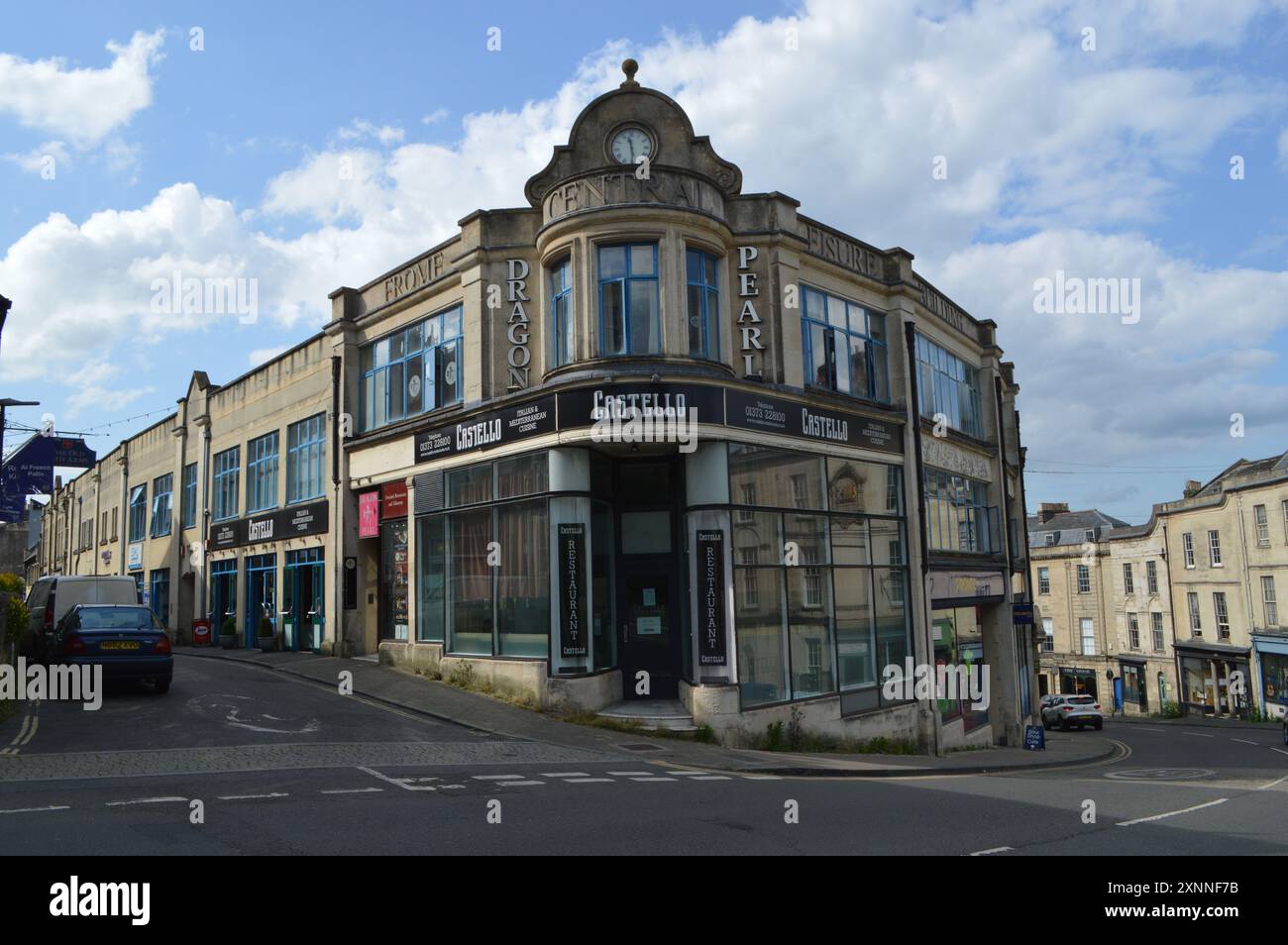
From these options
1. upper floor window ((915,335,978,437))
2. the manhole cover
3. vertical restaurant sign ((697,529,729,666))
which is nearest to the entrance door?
vertical restaurant sign ((697,529,729,666))

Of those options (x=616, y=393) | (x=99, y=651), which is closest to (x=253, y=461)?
(x=99, y=651)

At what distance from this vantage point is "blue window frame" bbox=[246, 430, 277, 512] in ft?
92.9

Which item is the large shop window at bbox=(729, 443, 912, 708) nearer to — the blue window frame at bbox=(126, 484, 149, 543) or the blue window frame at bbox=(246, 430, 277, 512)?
the blue window frame at bbox=(246, 430, 277, 512)

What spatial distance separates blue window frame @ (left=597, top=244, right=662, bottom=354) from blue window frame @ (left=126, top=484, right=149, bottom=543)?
103 feet

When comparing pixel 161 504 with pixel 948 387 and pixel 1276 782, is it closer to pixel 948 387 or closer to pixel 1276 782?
pixel 948 387

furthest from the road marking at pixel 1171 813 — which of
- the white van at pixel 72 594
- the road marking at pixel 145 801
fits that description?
the white van at pixel 72 594

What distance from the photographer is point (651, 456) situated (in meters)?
17.9

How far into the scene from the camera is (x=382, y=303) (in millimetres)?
22766

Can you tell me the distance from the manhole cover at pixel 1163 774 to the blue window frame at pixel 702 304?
35.9 ft

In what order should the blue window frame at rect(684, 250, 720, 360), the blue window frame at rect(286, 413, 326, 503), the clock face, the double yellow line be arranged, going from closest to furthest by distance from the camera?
the double yellow line
the blue window frame at rect(684, 250, 720, 360)
the clock face
the blue window frame at rect(286, 413, 326, 503)

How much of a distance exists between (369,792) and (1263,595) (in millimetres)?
44941

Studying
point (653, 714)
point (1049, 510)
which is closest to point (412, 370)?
point (653, 714)

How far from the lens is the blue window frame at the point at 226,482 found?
3097 cm
